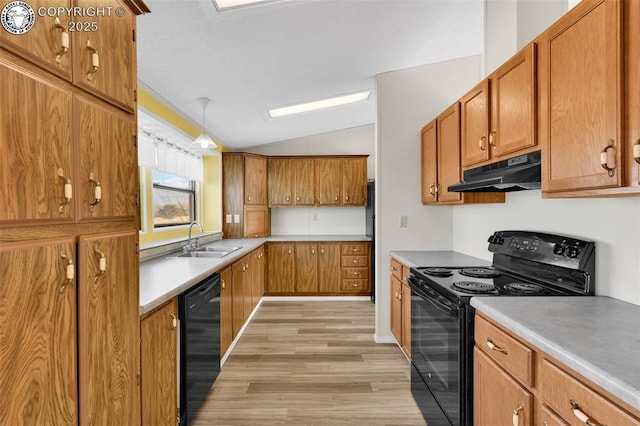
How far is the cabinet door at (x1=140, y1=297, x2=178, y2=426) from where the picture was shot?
1604 mm

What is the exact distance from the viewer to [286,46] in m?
2.55

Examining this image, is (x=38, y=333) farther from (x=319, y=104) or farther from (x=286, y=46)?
(x=319, y=104)

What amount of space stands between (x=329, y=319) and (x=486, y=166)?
2.74m

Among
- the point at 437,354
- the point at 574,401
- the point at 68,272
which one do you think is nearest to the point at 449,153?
the point at 437,354

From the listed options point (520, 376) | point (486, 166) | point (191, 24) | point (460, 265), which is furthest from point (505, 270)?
point (191, 24)

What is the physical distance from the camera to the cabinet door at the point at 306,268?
16.8 ft

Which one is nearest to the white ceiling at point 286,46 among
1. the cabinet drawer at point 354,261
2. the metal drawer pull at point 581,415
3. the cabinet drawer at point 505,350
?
the cabinet drawer at point 505,350

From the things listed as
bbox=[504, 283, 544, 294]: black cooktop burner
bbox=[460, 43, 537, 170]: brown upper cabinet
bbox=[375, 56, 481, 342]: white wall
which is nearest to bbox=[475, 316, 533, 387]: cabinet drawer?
bbox=[504, 283, 544, 294]: black cooktop burner

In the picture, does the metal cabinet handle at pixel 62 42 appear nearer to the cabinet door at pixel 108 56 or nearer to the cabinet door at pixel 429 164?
the cabinet door at pixel 108 56

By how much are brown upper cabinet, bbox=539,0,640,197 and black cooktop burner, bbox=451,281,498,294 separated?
54 cm

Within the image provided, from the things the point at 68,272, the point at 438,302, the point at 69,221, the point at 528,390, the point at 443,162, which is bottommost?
the point at 528,390

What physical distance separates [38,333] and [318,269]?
167 inches

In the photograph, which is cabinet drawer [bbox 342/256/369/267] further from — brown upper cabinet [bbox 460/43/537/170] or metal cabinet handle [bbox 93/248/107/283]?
metal cabinet handle [bbox 93/248/107/283]

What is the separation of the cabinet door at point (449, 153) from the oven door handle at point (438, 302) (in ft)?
2.61
